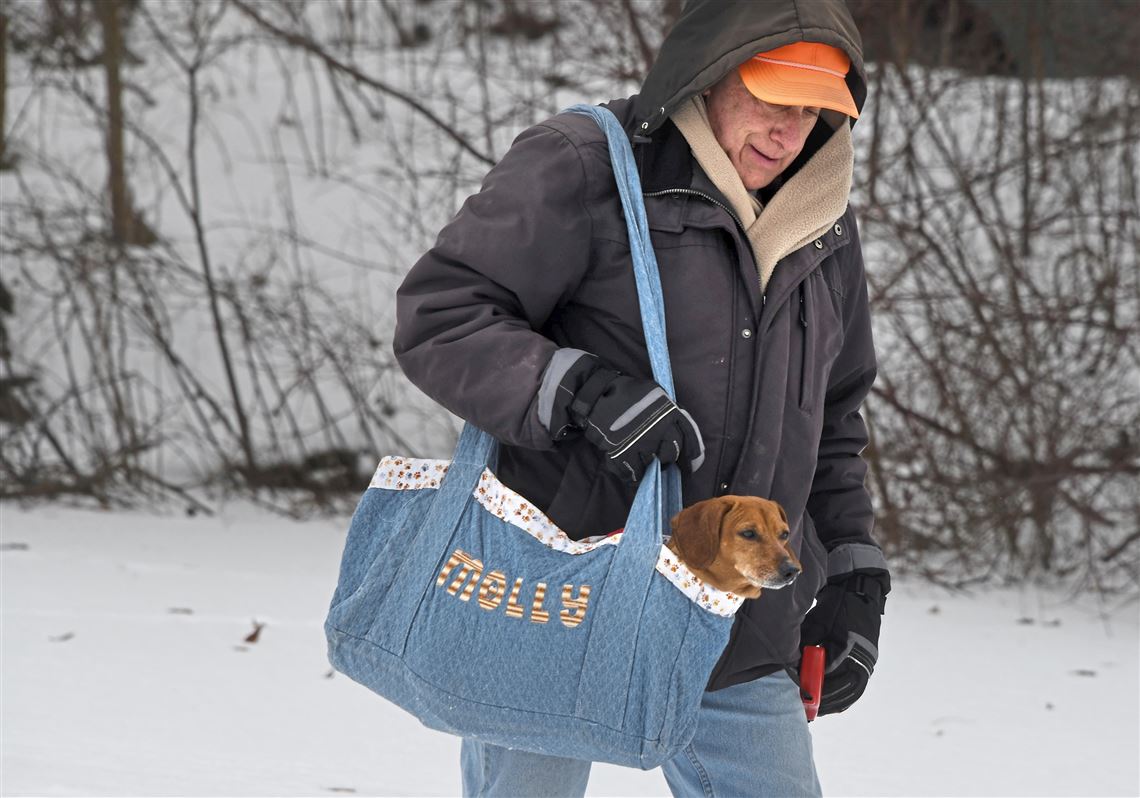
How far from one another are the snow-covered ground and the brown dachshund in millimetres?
2084

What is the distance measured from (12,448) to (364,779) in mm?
3943

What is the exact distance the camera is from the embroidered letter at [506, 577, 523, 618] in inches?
69.6

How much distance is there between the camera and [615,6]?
6.39 meters

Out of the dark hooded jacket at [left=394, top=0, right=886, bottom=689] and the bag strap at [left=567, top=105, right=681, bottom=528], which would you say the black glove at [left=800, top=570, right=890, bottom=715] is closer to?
the dark hooded jacket at [left=394, top=0, right=886, bottom=689]

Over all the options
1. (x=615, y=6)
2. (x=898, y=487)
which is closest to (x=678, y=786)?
(x=898, y=487)

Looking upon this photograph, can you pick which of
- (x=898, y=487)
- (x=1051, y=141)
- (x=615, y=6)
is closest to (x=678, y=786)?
(x=898, y=487)

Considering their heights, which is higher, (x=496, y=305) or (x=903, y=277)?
(x=496, y=305)

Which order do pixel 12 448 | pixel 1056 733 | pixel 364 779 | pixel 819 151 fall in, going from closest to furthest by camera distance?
pixel 819 151 < pixel 364 779 < pixel 1056 733 < pixel 12 448

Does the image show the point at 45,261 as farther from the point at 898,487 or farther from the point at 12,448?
the point at 898,487

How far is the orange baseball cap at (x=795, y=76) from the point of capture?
1.89 m

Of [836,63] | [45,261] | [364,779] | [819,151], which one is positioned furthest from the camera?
[45,261]

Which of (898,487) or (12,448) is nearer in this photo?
(898,487)

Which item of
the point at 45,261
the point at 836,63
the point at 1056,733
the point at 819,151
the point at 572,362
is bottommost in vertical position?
the point at 1056,733

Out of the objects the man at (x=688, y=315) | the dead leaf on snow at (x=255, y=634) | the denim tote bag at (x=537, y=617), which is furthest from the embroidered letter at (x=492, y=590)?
the dead leaf on snow at (x=255, y=634)
